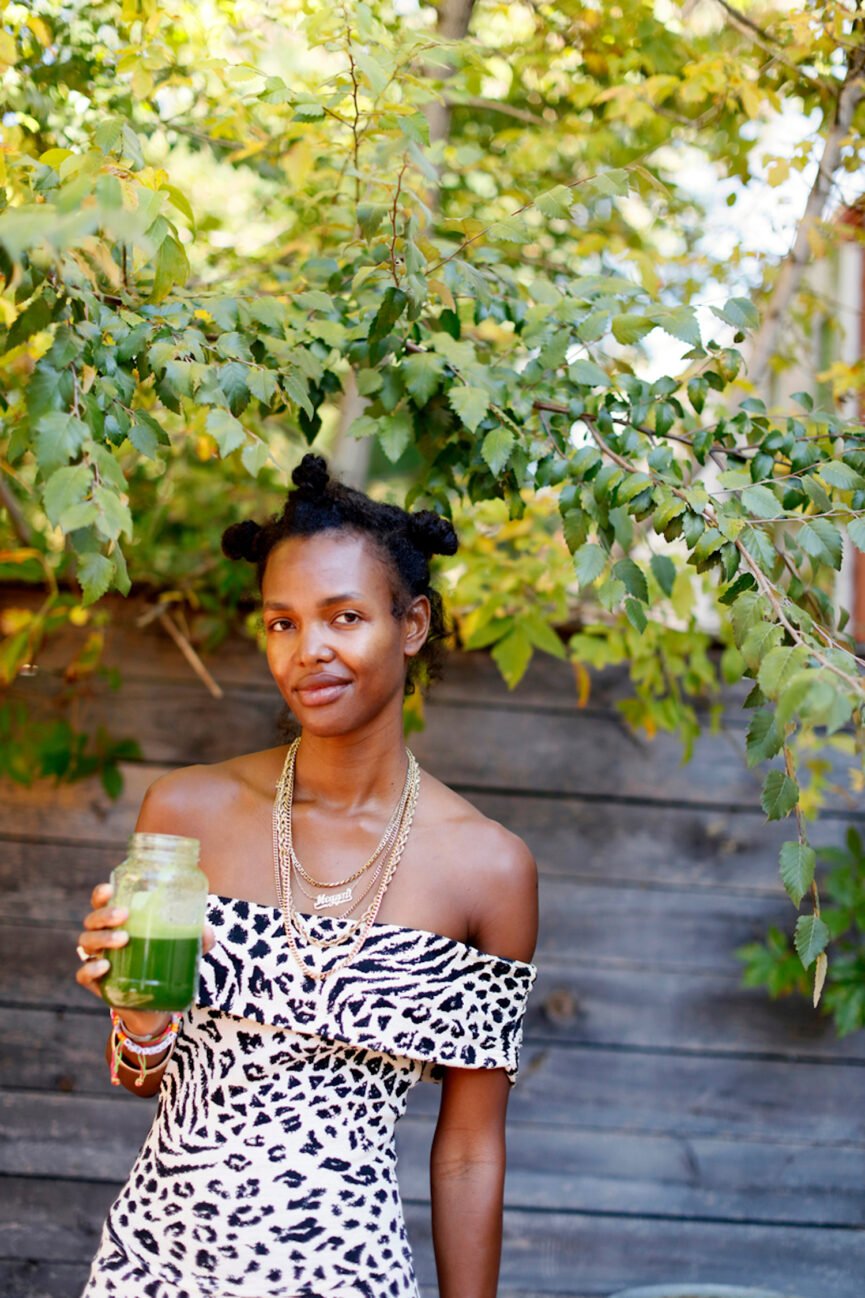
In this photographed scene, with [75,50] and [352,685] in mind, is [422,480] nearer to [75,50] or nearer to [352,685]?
[352,685]

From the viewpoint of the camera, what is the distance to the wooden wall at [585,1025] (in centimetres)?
260

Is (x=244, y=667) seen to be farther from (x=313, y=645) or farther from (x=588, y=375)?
(x=588, y=375)

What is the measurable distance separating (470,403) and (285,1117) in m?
0.98

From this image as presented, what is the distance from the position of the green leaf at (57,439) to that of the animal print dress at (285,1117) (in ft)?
2.27

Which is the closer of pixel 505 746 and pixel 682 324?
pixel 682 324

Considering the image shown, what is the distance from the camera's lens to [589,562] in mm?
1618

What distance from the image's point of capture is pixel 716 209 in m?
3.30

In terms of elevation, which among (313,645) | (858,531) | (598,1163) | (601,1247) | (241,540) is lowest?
(601,1247)

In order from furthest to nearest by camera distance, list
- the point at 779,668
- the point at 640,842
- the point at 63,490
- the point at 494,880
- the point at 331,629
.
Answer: the point at 640,842 → the point at 494,880 → the point at 331,629 → the point at 779,668 → the point at 63,490

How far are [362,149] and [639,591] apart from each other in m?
0.91

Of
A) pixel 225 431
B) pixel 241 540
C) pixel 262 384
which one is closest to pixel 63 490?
pixel 225 431

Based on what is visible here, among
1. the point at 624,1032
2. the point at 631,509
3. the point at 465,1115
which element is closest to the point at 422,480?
the point at 631,509

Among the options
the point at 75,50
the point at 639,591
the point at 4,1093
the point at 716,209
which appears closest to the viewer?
the point at 639,591

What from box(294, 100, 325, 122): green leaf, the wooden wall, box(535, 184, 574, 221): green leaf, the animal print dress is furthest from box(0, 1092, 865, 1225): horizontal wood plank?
A: box(294, 100, 325, 122): green leaf
